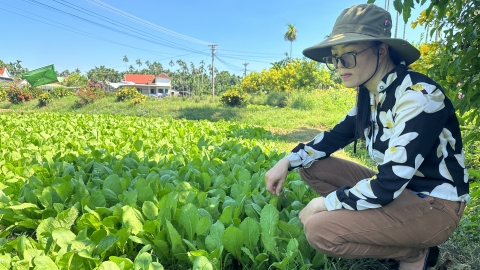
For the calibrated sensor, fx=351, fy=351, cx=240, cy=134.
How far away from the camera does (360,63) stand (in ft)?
5.65

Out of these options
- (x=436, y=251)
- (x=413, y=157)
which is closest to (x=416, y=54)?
(x=413, y=157)

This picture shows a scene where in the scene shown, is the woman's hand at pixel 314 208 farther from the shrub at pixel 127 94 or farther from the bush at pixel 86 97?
the bush at pixel 86 97

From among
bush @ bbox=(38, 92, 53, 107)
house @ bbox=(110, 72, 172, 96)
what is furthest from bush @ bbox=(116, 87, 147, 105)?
house @ bbox=(110, 72, 172, 96)

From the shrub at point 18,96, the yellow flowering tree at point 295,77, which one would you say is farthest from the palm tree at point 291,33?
the shrub at point 18,96

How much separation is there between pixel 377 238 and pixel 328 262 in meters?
0.41

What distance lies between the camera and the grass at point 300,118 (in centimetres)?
219

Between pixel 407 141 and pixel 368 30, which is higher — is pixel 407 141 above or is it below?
below

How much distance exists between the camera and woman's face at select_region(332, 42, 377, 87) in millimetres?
1700

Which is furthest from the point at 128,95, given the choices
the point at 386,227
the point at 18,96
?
the point at 386,227

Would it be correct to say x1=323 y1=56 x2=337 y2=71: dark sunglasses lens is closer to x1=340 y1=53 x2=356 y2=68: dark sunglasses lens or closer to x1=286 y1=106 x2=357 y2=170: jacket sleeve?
x1=340 y1=53 x2=356 y2=68: dark sunglasses lens

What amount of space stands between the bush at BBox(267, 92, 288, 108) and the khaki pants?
17881 mm

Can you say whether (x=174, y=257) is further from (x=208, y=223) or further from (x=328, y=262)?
(x=328, y=262)

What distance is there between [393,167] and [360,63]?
557 mm

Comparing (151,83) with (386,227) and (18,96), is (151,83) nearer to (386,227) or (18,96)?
(18,96)
